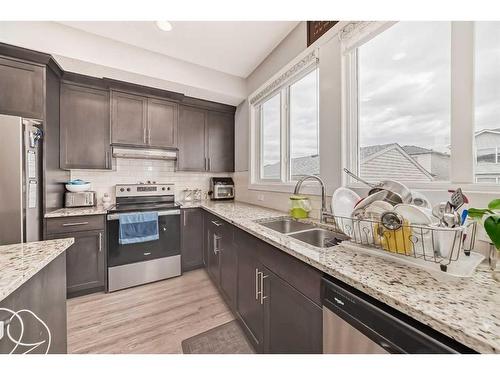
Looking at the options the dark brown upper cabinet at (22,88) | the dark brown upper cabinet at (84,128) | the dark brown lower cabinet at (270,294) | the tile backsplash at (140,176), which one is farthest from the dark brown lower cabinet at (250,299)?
the dark brown upper cabinet at (22,88)

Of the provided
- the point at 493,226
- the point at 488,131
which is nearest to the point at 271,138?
the point at 488,131

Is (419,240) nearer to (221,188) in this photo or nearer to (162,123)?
(221,188)

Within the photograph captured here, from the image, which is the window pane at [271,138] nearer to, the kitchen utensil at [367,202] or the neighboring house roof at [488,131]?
the kitchen utensil at [367,202]

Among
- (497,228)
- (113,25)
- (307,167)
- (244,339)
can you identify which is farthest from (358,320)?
(113,25)

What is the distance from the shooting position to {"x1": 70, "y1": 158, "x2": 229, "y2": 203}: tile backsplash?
265cm

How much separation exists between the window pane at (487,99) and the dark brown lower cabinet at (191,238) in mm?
2605

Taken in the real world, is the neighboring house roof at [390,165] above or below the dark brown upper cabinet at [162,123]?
below

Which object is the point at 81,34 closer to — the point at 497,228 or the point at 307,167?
the point at 307,167

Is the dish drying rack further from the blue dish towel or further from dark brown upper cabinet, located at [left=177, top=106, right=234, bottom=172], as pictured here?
dark brown upper cabinet, located at [left=177, top=106, right=234, bottom=172]

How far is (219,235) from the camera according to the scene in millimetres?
2107

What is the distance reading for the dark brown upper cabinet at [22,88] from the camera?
176 cm

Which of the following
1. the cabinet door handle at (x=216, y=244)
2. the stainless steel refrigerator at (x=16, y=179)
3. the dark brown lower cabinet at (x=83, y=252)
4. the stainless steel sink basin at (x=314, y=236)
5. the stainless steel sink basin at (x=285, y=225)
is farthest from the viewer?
the cabinet door handle at (x=216, y=244)

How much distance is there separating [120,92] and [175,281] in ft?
Answer: 8.19

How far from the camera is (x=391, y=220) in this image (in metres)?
0.83
